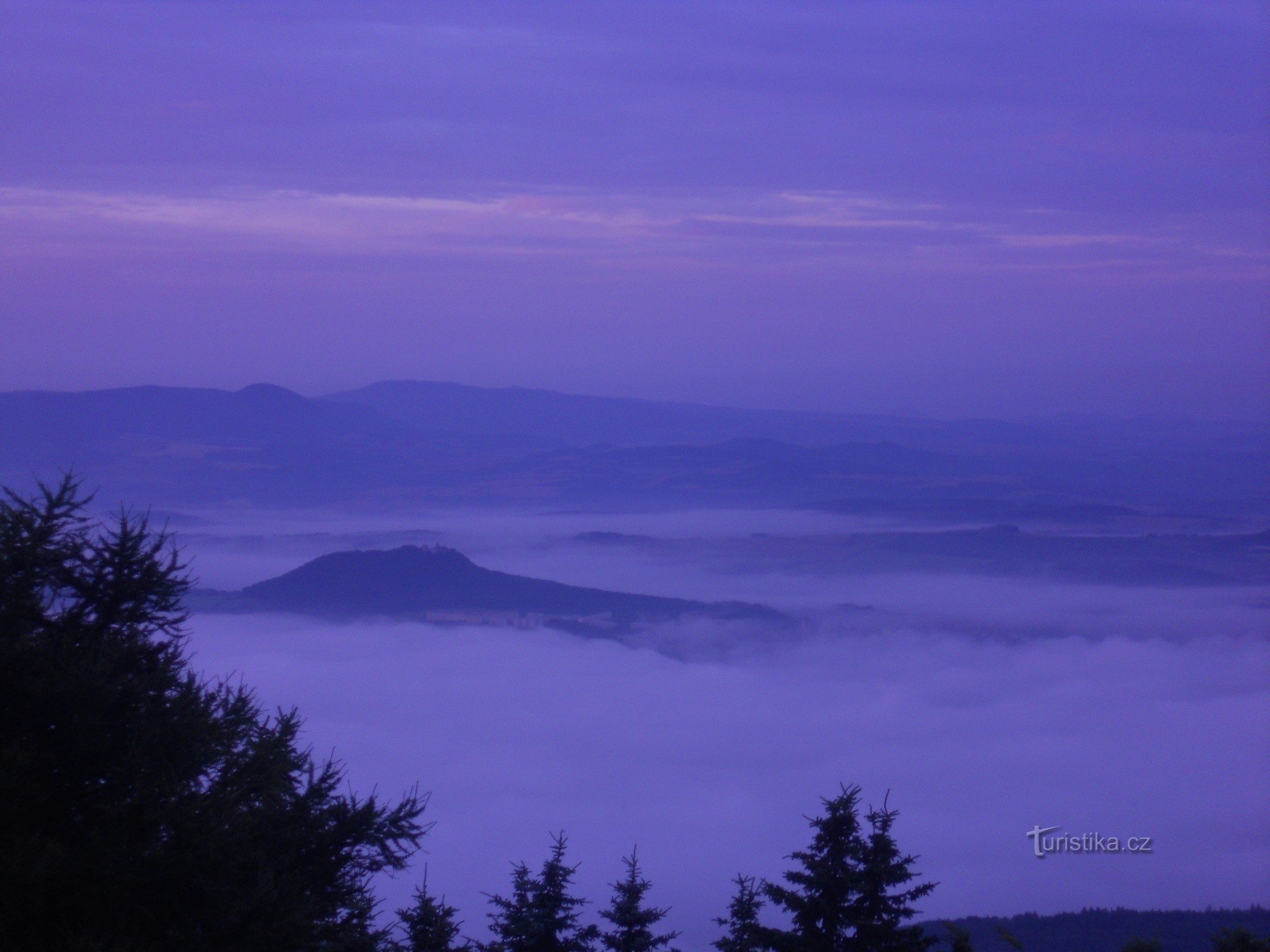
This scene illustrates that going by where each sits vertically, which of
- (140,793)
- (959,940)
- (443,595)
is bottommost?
(959,940)

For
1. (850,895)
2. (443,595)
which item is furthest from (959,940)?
(443,595)

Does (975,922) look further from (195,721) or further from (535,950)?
(195,721)

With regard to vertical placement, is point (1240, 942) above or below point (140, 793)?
below

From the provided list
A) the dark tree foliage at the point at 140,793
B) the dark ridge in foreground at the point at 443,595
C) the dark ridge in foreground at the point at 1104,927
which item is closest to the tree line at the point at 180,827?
the dark tree foliage at the point at 140,793

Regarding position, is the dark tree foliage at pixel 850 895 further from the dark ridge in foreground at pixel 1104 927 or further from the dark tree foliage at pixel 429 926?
the dark ridge in foreground at pixel 1104 927

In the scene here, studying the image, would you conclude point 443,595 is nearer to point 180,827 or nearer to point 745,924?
point 745,924

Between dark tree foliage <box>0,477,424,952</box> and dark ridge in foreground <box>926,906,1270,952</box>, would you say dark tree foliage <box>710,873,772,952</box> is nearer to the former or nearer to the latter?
dark tree foliage <box>0,477,424,952</box>

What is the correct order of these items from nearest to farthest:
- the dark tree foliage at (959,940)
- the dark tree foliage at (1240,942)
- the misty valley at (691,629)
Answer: the dark tree foliage at (959,940), the dark tree foliage at (1240,942), the misty valley at (691,629)
